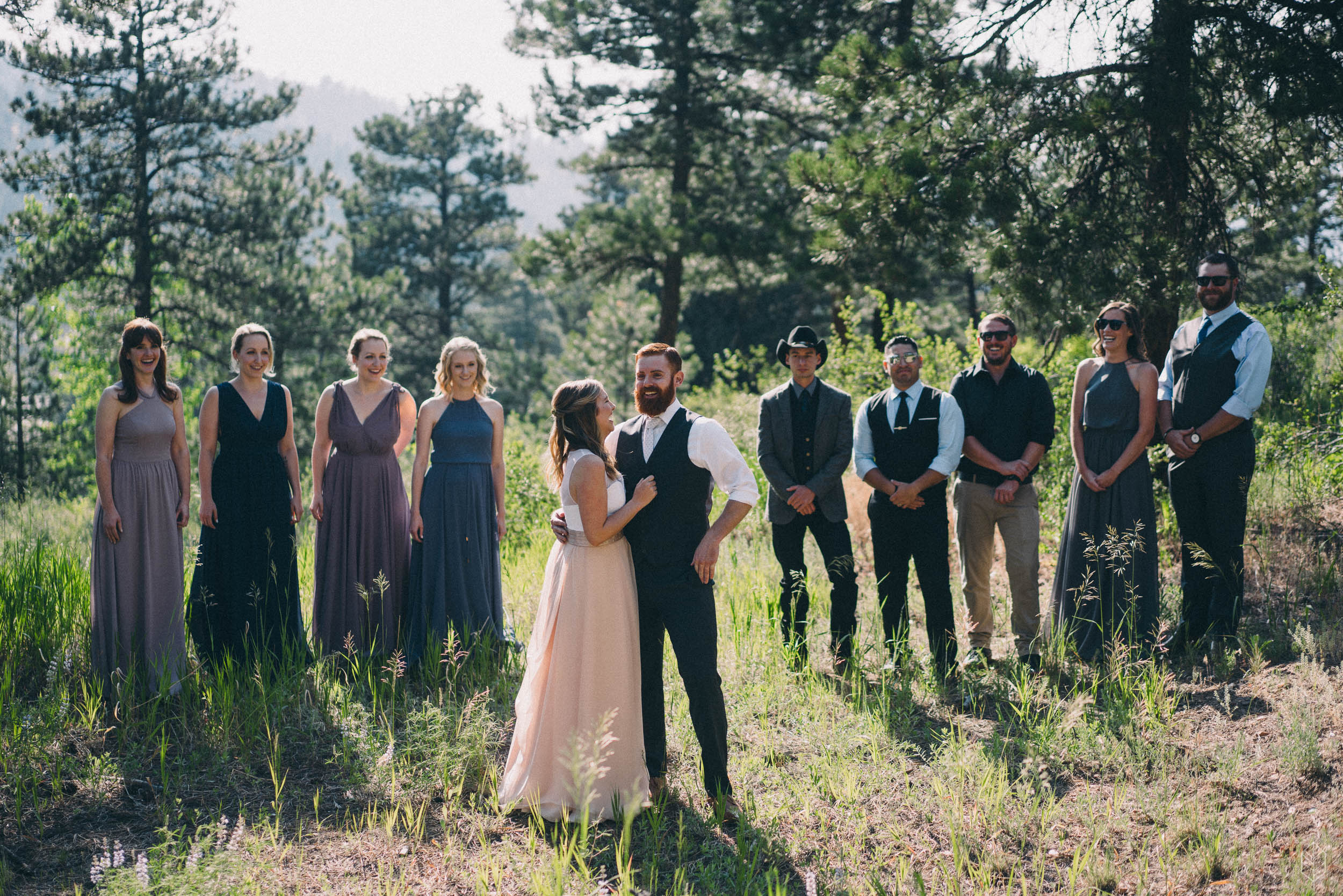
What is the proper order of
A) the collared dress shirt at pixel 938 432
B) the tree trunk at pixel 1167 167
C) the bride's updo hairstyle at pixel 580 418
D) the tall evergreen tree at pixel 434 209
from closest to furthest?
the bride's updo hairstyle at pixel 580 418 < the collared dress shirt at pixel 938 432 < the tree trunk at pixel 1167 167 < the tall evergreen tree at pixel 434 209

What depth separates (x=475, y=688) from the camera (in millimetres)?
5129

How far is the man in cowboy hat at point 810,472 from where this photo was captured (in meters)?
5.37

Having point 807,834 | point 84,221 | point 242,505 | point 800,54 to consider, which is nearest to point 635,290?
point 800,54

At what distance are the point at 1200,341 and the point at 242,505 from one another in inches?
225

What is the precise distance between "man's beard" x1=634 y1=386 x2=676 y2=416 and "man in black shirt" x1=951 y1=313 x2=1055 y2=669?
2.47 metres

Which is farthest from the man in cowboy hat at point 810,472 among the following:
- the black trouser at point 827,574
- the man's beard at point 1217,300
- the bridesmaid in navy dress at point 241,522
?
the bridesmaid in navy dress at point 241,522

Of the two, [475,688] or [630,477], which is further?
[475,688]

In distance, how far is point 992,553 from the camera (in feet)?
18.1

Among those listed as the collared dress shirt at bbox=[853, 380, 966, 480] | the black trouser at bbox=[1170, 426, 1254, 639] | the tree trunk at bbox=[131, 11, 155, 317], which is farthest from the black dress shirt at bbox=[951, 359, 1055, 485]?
the tree trunk at bbox=[131, 11, 155, 317]

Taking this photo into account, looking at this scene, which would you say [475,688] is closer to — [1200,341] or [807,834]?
[807,834]

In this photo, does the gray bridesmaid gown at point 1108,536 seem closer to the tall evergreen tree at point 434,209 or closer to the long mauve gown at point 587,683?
the long mauve gown at point 587,683

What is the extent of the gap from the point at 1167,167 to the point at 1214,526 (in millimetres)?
3325

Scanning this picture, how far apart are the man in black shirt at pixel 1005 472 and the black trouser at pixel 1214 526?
2.75 feet

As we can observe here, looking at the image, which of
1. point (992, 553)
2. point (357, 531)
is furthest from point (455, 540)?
point (992, 553)
